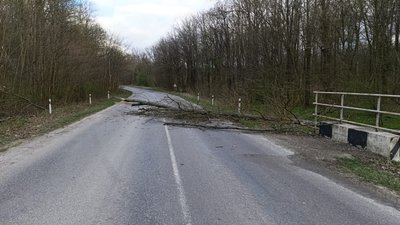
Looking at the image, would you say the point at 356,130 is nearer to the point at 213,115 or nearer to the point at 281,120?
the point at 281,120

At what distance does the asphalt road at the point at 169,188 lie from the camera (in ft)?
18.8

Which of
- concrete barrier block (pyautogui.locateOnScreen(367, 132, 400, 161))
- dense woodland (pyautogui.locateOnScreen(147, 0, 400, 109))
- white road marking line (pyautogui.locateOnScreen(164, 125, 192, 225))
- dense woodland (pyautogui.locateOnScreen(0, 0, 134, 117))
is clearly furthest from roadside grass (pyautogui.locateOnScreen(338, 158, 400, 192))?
dense woodland (pyautogui.locateOnScreen(0, 0, 134, 117))

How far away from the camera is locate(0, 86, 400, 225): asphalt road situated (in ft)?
18.8

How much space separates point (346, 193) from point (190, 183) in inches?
106

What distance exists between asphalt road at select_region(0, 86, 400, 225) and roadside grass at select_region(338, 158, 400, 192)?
923mm

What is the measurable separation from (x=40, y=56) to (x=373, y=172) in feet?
83.4

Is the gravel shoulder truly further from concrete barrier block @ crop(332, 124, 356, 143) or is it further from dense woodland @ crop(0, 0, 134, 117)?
dense woodland @ crop(0, 0, 134, 117)

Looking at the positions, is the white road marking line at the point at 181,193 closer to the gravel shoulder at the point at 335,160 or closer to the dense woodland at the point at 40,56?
the gravel shoulder at the point at 335,160

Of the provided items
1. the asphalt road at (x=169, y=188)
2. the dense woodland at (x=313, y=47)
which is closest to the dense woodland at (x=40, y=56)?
the dense woodland at (x=313, y=47)

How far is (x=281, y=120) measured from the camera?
1845 cm

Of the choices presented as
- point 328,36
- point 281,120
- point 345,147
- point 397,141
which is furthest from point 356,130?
point 328,36

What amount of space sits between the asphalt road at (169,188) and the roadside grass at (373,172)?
92cm

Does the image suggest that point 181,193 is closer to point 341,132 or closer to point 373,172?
point 373,172

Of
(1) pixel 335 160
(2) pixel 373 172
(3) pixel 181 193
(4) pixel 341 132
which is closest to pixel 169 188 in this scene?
(3) pixel 181 193
